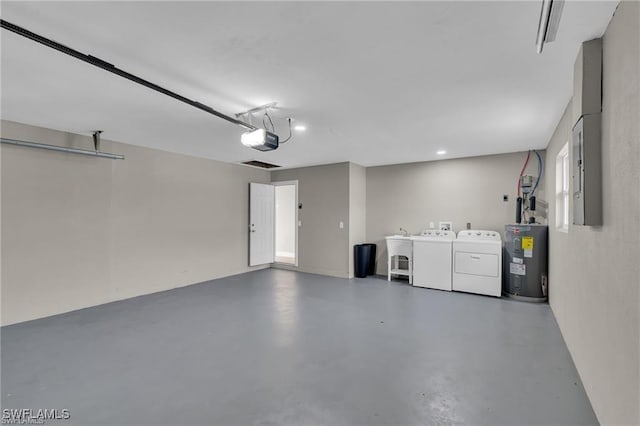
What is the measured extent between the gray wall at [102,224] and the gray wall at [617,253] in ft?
17.5

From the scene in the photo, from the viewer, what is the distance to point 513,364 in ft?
8.15

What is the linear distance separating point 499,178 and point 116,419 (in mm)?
5764

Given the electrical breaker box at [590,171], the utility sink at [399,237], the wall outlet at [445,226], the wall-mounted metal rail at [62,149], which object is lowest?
the utility sink at [399,237]

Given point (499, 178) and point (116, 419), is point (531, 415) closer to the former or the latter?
point (116, 419)

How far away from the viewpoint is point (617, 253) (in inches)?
58.9

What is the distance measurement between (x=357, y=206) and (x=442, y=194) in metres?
1.67

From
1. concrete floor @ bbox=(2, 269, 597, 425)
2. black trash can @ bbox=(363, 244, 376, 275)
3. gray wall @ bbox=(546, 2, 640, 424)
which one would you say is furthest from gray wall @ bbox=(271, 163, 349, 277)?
gray wall @ bbox=(546, 2, 640, 424)

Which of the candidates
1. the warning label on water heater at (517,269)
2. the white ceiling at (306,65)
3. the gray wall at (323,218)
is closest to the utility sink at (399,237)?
the gray wall at (323,218)

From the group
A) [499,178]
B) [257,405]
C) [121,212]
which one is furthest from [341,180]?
[257,405]

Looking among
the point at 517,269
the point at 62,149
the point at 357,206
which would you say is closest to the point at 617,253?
the point at 517,269

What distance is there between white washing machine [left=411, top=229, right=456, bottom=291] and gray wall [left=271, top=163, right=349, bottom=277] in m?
1.38

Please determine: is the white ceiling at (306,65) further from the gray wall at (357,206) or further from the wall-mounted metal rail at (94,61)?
the gray wall at (357,206)

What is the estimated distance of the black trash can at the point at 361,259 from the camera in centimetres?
593

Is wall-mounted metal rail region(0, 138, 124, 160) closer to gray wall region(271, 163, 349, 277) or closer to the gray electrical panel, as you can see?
gray wall region(271, 163, 349, 277)
